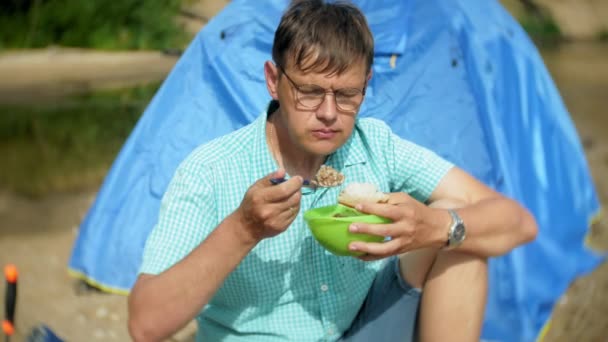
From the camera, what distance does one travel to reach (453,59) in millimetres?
2963

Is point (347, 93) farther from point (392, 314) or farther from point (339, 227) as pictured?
point (392, 314)

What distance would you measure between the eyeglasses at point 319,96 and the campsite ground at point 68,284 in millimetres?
1229

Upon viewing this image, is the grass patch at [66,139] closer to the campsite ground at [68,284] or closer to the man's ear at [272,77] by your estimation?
the campsite ground at [68,284]

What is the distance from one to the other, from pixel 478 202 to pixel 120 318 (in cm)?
149

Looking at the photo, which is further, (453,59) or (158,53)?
(158,53)

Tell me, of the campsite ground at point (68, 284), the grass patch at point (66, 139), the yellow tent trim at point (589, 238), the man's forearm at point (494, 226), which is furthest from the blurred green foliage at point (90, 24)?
the man's forearm at point (494, 226)

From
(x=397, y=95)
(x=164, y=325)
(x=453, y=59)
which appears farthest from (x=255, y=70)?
(x=164, y=325)

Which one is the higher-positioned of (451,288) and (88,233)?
(451,288)

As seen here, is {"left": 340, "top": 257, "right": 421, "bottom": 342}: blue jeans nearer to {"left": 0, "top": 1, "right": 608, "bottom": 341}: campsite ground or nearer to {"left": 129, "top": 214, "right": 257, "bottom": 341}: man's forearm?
{"left": 129, "top": 214, "right": 257, "bottom": 341}: man's forearm

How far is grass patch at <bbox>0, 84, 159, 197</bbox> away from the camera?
4.47 m

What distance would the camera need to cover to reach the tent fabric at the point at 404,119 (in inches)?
112

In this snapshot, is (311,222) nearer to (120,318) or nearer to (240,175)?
(240,175)

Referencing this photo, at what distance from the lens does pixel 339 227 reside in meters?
1.62

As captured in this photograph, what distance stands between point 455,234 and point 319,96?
1.40ft
